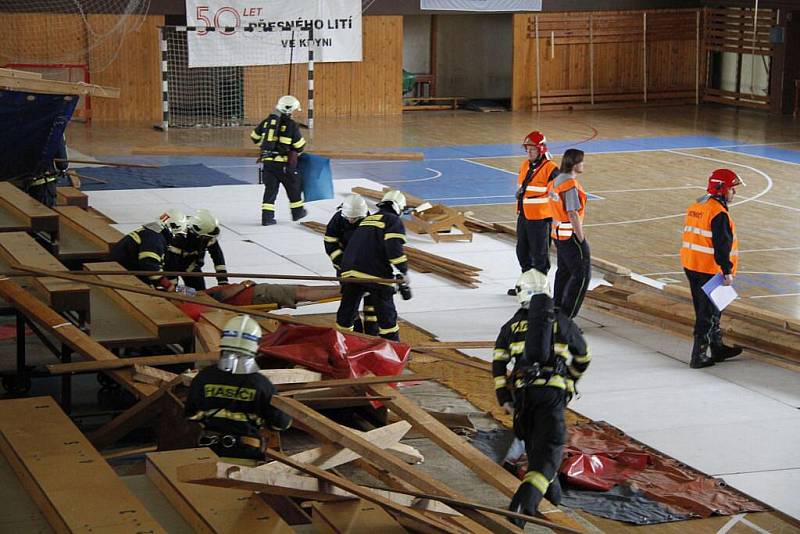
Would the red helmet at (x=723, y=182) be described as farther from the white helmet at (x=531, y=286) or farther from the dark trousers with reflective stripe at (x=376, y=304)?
the white helmet at (x=531, y=286)

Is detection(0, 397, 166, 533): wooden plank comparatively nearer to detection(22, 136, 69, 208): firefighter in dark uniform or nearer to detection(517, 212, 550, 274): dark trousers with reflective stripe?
detection(517, 212, 550, 274): dark trousers with reflective stripe

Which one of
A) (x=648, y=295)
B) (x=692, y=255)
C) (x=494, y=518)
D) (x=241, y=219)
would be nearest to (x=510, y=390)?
(x=494, y=518)

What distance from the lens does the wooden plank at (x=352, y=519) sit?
6.73m

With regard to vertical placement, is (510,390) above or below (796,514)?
above

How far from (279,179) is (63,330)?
9.42m

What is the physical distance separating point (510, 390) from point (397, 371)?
7.20 ft

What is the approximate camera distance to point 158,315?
34.1ft

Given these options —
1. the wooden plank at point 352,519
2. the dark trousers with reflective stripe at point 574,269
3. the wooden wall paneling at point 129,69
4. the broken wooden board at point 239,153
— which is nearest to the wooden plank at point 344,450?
the wooden plank at point 352,519

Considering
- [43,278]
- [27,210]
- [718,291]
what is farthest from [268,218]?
[718,291]

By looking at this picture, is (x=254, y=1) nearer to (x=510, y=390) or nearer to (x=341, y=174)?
(x=341, y=174)

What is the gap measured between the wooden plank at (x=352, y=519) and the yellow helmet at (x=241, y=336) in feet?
3.68

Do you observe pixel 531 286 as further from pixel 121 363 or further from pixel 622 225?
pixel 622 225

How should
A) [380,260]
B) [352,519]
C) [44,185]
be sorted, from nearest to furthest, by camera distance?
[352,519], [380,260], [44,185]

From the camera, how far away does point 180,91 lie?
107ft
